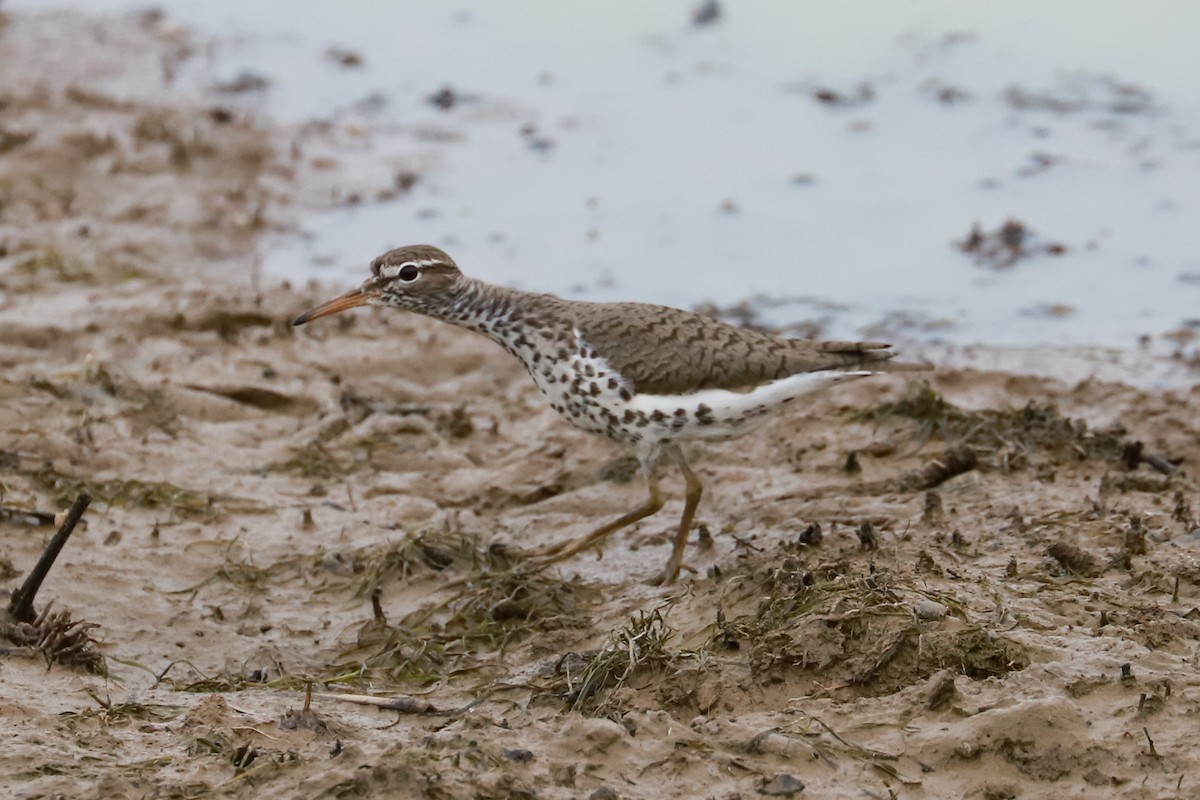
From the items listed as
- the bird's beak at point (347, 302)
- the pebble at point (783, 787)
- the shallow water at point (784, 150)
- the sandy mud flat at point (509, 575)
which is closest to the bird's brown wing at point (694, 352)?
the sandy mud flat at point (509, 575)

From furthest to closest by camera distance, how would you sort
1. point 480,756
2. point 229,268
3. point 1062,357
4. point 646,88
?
point 646,88 → point 229,268 → point 1062,357 → point 480,756

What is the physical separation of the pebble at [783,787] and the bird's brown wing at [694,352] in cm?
242

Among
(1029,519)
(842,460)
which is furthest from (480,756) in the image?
(842,460)

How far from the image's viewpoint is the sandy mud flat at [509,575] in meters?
4.54

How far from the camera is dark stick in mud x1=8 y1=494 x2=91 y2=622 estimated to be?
554cm

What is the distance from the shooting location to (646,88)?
A: 1291 cm

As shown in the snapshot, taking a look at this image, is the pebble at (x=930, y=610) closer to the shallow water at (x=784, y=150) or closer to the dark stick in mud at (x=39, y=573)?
the dark stick in mud at (x=39, y=573)

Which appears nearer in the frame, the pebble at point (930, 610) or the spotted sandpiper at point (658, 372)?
the pebble at point (930, 610)

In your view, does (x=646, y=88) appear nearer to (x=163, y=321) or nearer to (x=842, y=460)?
(x=163, y=321)

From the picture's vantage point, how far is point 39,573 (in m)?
5.54

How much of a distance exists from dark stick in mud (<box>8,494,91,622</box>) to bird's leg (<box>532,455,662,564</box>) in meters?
2.03

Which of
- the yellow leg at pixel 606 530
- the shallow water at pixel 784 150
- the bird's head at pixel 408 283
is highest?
the bird's head at pixel 408 283

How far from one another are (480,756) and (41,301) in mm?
6214

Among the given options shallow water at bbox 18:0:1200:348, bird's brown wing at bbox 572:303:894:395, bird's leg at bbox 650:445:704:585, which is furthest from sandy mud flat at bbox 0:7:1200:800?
shallow water at bbox 18:0:1200:348
